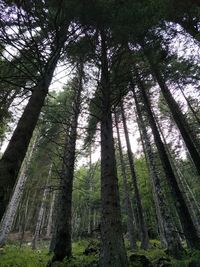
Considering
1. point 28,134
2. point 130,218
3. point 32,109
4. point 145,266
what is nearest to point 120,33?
point 32,109

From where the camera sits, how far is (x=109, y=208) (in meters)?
4.48

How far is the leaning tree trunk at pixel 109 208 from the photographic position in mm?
3961

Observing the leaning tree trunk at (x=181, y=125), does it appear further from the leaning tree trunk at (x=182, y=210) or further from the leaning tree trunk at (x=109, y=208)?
the leaning tree trunk at (x=109, y=208)

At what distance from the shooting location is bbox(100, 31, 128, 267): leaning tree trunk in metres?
3.96

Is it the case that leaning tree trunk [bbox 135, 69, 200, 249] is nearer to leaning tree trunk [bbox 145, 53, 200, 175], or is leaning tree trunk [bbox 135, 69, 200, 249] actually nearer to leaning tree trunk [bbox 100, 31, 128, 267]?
leaning tree trunk [bbox 145, 53, 200, 175]

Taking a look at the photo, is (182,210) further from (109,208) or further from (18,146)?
(18,146)

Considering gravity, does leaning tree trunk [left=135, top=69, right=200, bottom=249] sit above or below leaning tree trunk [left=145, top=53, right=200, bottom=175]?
below

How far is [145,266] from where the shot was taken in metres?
5.95

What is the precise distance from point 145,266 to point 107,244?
2.74 metres

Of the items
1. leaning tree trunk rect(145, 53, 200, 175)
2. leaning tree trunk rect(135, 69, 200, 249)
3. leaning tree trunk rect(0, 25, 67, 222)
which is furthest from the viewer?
leaning tree trunk rect(145, 53, 200, 175)

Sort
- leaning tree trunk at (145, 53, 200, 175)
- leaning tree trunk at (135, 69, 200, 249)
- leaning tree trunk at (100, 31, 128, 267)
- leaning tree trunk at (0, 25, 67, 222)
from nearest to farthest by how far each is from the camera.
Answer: leaning tree trunk at (0, 25, 67, 222) → leaning tree trunk at (100, 31, 128, 267) → leaning tree trunk at (135, 69, 200, 249) → leaning tree trunk at (145, 53, 200, 175)

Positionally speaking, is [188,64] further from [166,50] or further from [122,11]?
[122,11]

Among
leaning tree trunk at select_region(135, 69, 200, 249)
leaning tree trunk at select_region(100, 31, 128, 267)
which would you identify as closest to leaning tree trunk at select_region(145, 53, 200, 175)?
leaning tree trunk at select_region(135, 69, 200, 249)

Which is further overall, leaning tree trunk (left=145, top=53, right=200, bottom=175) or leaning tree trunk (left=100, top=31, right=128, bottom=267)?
leaning tree trunk (left=145, top=53, right=200, bottom=175)
